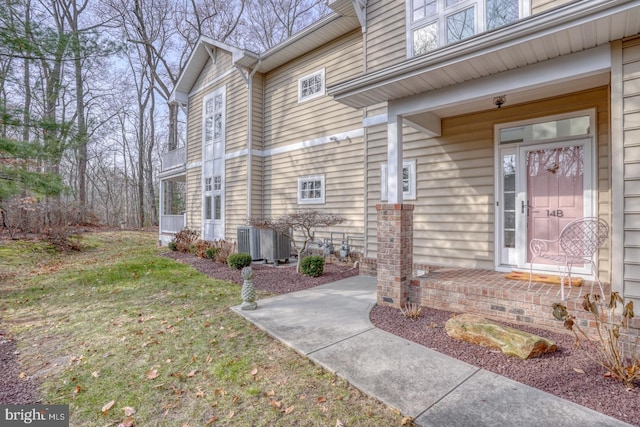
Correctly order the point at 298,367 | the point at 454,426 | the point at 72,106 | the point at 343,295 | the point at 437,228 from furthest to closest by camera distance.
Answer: the point at 72,106, the point at 437,228, the point at 343,295, the point at 298,367, the point at 454,426

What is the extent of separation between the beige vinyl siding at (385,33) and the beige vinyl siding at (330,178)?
1.78m

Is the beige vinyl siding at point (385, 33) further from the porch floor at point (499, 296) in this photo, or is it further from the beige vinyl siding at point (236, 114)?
the beige vinyl siding at point (236, 114)

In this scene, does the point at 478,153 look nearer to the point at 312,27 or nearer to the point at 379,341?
the point at 379,341

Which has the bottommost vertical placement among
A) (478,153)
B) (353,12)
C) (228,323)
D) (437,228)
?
(228,323)

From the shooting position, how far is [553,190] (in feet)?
15.2

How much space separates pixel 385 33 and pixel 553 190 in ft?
14.1

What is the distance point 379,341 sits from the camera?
3318 mm

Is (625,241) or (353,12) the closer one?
(625,241)

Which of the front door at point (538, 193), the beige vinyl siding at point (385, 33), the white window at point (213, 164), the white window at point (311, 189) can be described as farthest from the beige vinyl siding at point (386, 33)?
the white window at point (213, 164)

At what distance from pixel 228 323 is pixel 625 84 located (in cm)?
500

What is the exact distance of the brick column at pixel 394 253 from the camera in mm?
4316

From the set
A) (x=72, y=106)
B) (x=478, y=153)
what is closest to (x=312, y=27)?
(x=478, y=153)

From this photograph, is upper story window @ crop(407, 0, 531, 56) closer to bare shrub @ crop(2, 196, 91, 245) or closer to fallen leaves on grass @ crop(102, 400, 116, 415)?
fallen leaves on grass @ crop(102, 400, 116, 415)

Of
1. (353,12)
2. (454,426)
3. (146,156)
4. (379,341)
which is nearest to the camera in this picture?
(454,426)
